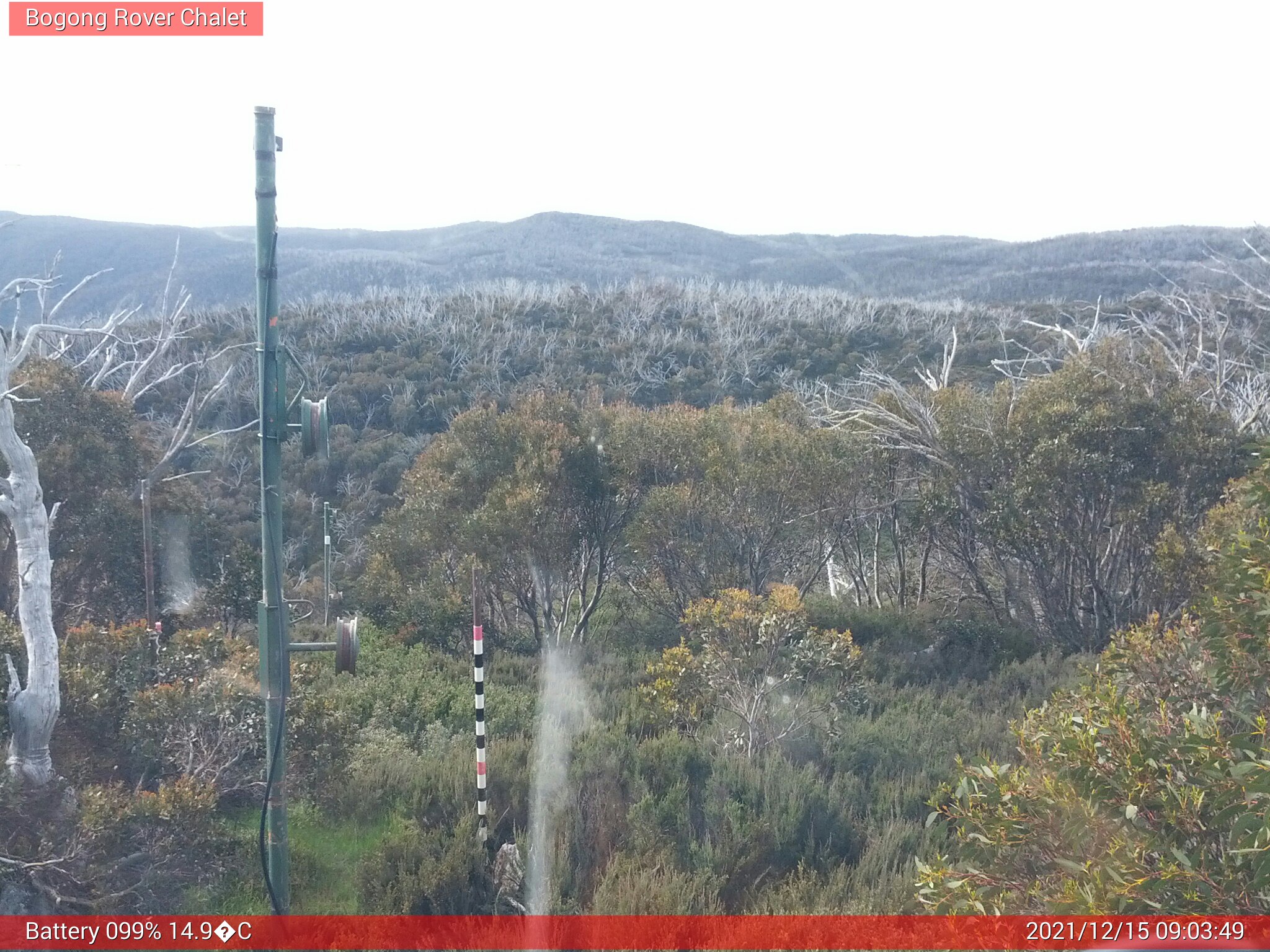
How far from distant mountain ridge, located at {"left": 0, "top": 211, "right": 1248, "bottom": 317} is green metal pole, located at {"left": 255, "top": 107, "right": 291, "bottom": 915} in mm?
27964

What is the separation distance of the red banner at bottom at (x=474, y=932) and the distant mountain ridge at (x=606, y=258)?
28.0m

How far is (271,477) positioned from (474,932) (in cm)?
244


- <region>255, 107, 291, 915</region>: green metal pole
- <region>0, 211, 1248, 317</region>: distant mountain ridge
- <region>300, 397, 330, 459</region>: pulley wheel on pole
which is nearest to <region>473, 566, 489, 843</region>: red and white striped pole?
<region>255, 107, 291, 915</region>: green metal pole

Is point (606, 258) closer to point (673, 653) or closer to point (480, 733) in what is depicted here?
point (673, 653)

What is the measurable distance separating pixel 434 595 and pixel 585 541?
182 centimetres

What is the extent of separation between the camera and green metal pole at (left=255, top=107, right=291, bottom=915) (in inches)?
180

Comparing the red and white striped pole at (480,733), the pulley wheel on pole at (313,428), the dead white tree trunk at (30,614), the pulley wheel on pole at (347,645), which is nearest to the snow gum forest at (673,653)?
the dead white tree trunk at (30,614)

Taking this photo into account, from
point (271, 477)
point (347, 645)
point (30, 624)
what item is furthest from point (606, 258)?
point (347, 645)

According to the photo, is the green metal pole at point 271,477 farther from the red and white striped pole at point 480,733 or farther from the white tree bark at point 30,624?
the white tree bark at point 30,624

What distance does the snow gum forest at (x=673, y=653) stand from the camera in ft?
12.3

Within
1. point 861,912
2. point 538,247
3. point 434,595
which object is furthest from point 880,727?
point 538,247

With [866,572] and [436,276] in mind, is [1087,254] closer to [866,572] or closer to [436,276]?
[436,276]

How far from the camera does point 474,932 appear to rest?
16.0ft

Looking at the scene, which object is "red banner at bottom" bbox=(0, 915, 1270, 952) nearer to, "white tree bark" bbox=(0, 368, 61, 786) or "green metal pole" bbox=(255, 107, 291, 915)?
"green metal pole" bbox=(255, 107, 291, 915)
